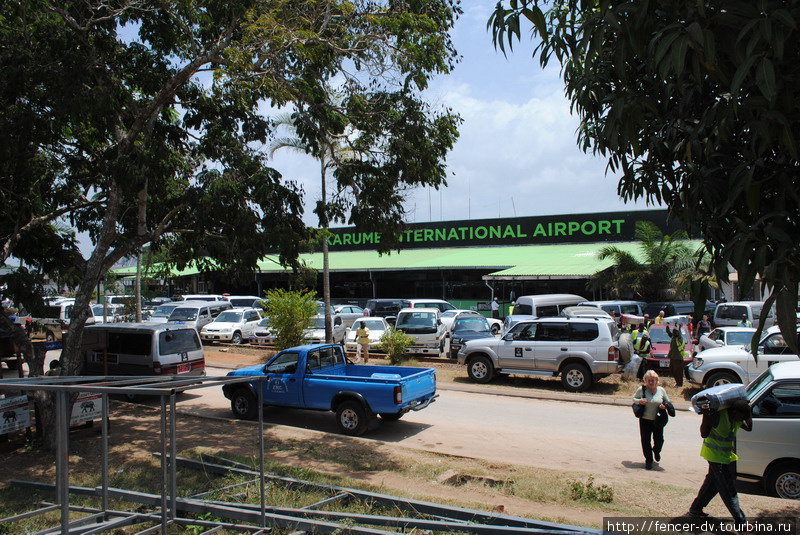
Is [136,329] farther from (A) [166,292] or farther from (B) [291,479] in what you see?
(A) [166,292]

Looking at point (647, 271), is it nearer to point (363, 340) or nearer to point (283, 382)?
point (363, 340)

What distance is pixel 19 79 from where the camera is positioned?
10.4m

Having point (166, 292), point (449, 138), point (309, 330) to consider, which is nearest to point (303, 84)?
point (449, 138)

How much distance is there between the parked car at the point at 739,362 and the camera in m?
13.7

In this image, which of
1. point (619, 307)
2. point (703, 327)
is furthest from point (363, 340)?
point (703, 327)

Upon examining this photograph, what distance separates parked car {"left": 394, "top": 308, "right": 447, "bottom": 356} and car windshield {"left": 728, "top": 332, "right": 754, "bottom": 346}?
920 cm

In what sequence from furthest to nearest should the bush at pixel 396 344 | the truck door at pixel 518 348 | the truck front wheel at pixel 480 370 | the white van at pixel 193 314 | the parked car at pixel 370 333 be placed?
the white van at pixel 193 314
the parked car at pixel 370 333
the bush at pixel 396 344
the truck front wheel at pixel 480 370
the truck door at pixel 518 348

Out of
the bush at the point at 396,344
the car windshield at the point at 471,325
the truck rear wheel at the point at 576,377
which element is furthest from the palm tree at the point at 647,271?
the truck rear wheel at the point at 576,377

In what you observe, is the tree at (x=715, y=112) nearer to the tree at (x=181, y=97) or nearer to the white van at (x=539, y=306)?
the tree at (x=181, y=97)

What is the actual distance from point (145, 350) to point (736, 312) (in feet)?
71.5

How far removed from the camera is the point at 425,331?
21.6m

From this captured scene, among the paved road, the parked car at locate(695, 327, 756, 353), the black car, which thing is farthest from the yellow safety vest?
the black car

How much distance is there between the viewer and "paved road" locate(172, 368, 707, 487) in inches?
391

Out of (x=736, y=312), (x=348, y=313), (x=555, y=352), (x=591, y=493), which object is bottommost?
(x=591, y=493)
